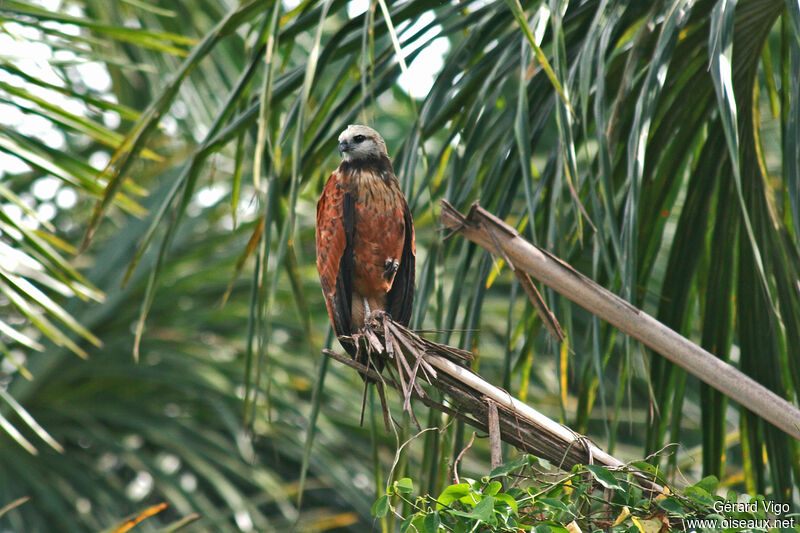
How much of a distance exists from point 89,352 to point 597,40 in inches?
153

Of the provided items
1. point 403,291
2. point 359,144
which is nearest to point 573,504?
point 403,291

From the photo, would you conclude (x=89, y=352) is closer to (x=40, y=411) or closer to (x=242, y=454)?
(x=40, y=411)

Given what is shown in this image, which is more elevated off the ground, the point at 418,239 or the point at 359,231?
the point at 418,239

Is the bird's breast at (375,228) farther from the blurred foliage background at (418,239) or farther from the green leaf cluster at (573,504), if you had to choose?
the green leaf cluster at (573,504)

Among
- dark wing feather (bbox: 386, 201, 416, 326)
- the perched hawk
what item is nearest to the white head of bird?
the perched hawk

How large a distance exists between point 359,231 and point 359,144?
0.34 meters

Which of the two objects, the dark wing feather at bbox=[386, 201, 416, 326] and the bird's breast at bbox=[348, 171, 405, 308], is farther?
the dark wing feather at bbox=[386, 201, 416, 326]

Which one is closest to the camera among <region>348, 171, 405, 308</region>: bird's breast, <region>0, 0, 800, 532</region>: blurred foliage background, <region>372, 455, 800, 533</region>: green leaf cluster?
<region>372, 455, 800, 533</region>: green leaf cluster

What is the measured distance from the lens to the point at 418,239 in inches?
219

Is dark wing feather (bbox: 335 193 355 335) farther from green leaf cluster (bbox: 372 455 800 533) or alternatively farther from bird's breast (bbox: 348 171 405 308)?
green leaf cluster (bbox: 372 455 800 533)

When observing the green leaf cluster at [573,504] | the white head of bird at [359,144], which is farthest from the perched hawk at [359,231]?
the green leaf cluster at [573,504]

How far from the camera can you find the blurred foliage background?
2217mm

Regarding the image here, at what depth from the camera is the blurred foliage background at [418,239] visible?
7.27 ft

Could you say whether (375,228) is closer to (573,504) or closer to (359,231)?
(359,231)
